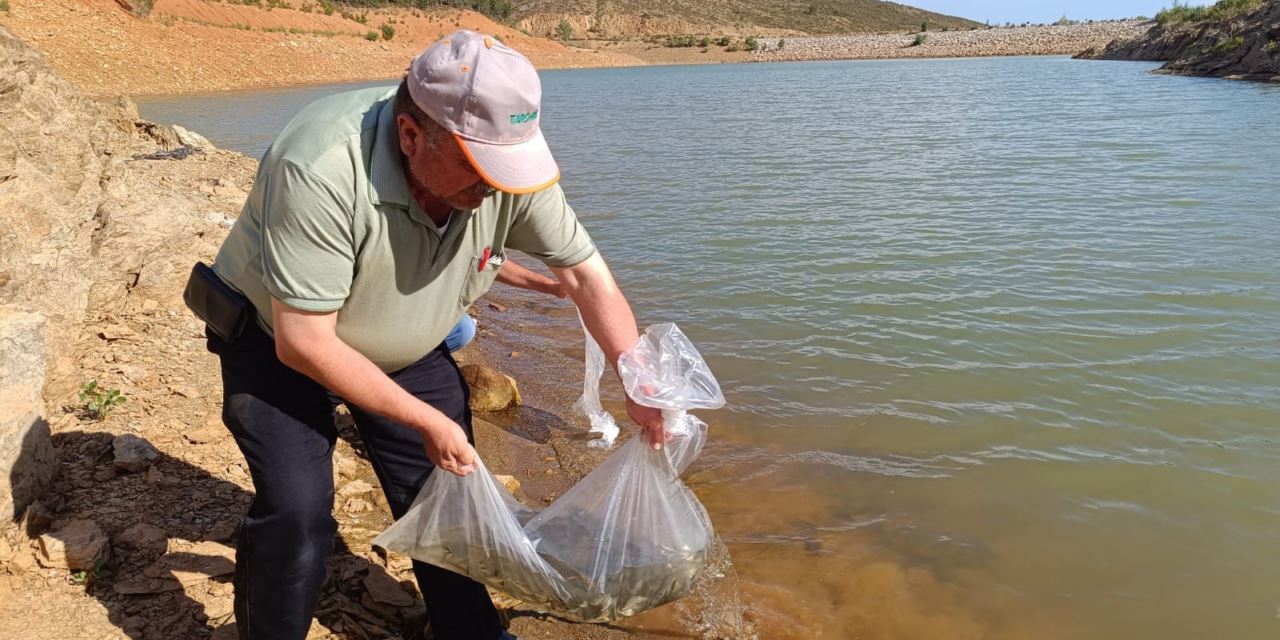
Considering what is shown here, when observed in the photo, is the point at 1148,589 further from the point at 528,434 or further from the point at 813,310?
the point at 813,310

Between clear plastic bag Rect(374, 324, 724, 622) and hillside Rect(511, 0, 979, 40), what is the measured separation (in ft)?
253

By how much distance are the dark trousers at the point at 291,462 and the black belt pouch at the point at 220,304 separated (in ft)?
0.14

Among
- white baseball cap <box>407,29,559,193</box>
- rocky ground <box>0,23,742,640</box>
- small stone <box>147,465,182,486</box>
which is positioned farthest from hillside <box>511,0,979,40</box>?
white baseball cap <box>407,29,559,193</box>

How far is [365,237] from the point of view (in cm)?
180

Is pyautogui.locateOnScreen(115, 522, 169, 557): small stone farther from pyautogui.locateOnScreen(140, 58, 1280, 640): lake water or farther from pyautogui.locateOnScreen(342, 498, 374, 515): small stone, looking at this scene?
pyautogui.locateOnScreen(140, 58, 1280, 640): lake water

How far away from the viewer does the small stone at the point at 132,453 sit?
3016 millimetres

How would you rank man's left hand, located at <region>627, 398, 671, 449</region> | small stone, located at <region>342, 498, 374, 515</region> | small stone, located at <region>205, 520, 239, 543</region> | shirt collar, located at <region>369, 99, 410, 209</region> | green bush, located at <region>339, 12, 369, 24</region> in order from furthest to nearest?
green bush, located at <region>339, 12, 369, 24</region>
small stone, located at <region>342, 498, 374, 515</region>
small stone, located at <region>205, 520, 239, 543</region>
man's left hand, located at <region>627, 398, 671, 449</region>
shirt collar, located at <region>369, 99, 410, 209</region>

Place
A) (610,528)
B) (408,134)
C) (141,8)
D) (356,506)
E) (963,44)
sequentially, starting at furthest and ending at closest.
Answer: (963,44)
(141,8)
(356,506)
(610,528)
(408,134)

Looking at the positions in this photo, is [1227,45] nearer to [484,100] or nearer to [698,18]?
[484,100]

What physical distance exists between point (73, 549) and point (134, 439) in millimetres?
650

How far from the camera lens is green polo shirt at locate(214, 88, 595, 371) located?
1.71 metres

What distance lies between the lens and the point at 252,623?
2.18 meters

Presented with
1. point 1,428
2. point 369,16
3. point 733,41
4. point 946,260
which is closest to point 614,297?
point 1,428

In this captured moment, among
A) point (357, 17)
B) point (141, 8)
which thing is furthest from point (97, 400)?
point (357, 17)
